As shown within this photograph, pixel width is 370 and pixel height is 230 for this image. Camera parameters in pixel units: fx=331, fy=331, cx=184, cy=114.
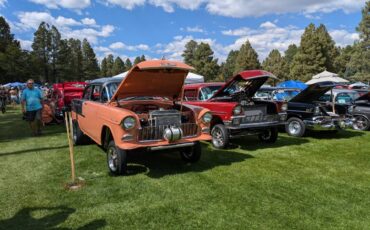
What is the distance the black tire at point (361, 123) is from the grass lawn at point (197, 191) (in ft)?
11.7

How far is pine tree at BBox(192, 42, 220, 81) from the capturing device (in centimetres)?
6184

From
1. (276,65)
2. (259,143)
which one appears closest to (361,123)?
(259,143)

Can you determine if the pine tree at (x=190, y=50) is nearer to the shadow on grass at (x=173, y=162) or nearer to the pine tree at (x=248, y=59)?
the pine tree at (x=248, y=59)

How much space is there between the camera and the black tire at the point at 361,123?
11967mm

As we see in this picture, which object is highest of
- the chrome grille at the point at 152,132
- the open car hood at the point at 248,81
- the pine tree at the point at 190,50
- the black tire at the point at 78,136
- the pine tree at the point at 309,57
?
the pine tree at the point at 190,50

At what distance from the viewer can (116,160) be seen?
20.6 ft

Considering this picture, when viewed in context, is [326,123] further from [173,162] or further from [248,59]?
[248,59]

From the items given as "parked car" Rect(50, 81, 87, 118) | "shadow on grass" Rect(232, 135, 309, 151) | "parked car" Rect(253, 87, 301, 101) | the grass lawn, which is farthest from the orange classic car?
"parked car" Rect(253, 87, 301, 101)

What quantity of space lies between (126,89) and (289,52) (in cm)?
9812

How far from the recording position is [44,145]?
31.8 feet

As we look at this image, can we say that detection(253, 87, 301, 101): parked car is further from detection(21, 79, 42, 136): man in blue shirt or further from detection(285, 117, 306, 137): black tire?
detection(21, 79, 42, 136): man in blue shirt

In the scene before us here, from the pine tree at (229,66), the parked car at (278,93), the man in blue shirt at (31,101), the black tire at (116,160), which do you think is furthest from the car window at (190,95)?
A: the pine tree at (229,66)

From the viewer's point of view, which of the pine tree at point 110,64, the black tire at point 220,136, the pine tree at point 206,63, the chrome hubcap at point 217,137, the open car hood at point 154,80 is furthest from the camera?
the pine tree at point 110,64

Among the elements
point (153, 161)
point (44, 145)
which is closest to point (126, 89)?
point (153, 161)
